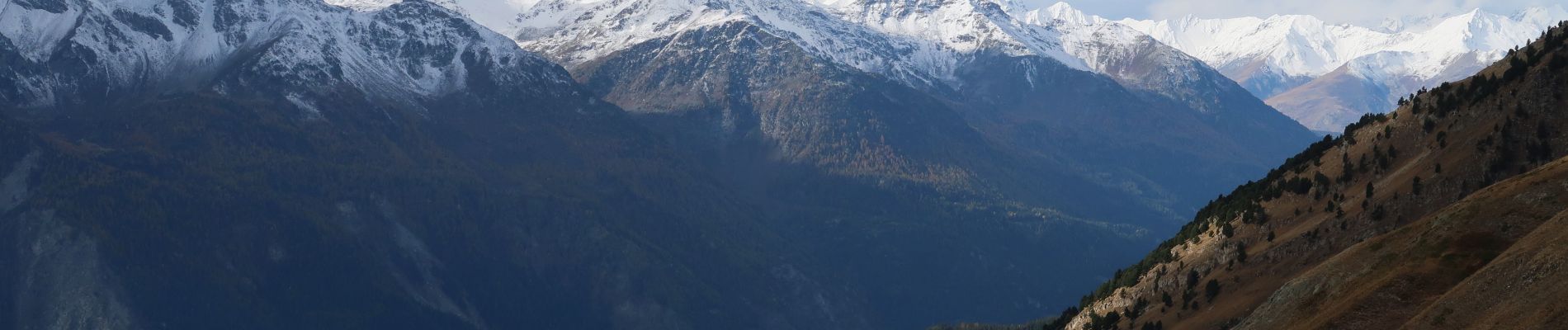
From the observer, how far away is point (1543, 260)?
105 metres

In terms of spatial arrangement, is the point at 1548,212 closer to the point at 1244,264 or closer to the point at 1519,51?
the point at 1244,264

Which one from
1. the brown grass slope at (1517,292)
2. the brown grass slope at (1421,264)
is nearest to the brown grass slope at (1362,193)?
the brown grass slope at (1421,264)

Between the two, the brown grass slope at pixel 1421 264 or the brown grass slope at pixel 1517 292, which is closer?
the brown grass slope at pixel 1517 292

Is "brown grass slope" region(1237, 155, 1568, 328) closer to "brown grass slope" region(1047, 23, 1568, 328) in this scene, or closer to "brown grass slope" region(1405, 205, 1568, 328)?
"brown grass slope" region(1405, 205, 1568, 328)

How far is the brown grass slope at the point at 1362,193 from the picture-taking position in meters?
155

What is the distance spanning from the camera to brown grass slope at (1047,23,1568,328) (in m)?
155

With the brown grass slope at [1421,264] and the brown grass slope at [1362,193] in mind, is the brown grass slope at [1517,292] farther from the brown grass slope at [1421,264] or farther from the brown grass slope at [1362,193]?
the brown grass slope at [1362,193]

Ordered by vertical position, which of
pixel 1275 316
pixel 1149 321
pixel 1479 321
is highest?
pixel 1479 321

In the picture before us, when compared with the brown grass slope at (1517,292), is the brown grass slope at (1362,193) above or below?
below

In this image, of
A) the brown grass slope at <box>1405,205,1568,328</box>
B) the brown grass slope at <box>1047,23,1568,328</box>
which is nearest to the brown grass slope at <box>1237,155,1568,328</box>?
the brown grass slope at <box>1405,205,1568,328</box>

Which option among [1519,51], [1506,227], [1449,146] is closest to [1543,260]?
[1506,227]

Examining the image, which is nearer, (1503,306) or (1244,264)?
(1503,306)

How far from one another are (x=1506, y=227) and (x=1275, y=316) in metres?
18.2

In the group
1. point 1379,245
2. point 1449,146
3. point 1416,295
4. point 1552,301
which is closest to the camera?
point 1552,301
